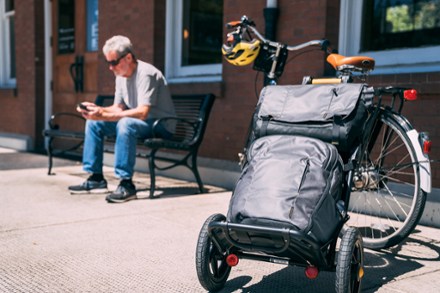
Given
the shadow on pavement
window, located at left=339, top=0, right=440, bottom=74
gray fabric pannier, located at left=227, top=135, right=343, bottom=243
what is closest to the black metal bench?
window, located at left=339, top=0, right=440, bottom=74

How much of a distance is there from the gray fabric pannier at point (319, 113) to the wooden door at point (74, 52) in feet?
18.6

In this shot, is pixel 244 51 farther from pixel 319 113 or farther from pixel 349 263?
pixel 349 263

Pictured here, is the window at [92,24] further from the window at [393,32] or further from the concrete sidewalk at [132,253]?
the window at [393,32]

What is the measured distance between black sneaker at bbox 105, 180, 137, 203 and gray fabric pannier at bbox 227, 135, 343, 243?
7.94ft

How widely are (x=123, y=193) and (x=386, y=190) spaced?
2291 mm

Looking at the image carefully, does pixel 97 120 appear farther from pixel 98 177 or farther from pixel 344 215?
pixel 344 215

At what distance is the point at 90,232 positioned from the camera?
381cm

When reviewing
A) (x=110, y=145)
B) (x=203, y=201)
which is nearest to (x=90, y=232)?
(x=203, y=201)

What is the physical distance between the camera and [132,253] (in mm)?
3344

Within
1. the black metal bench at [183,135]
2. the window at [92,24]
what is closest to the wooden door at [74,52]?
the window at [92,24]

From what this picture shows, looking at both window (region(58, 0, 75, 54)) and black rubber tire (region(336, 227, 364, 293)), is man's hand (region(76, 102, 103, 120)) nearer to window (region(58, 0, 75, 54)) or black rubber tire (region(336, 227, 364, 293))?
→ black rubber tire (region(336, 227, 364, 293))

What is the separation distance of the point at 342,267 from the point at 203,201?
2715 mm

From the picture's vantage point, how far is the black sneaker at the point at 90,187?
5.28m

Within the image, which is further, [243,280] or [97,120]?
[97,120]
